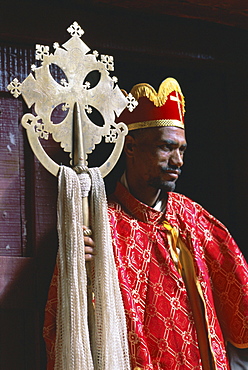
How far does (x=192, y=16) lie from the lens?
2.57 meters

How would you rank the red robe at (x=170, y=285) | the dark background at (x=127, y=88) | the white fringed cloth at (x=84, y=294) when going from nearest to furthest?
1. the white fringed cloth at (x=84, y=294)
2. the red robe at (x=170, y=285)
3. the dark background at (x=127, y=88)

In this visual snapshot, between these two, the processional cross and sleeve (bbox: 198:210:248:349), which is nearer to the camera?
the processional cross

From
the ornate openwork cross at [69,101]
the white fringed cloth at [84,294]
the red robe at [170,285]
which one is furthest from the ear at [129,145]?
the white fringed cloth at [84,294]

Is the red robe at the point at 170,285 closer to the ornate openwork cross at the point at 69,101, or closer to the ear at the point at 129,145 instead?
the ear at the point at 129,145

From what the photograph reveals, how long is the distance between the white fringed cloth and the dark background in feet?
1.25

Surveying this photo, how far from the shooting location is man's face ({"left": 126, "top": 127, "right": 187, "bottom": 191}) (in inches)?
92.0

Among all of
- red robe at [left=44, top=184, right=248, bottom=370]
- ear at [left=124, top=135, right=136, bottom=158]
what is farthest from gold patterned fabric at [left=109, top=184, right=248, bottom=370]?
ear at [left=124, top=135, right=136, bottom=158]

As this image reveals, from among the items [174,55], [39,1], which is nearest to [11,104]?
[39,1]

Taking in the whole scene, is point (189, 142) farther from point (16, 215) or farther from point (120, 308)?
point (120, 308)

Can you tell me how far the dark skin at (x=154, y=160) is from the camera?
92.0 inches

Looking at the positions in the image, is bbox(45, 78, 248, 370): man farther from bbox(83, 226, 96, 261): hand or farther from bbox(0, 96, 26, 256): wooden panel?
bbox(0, 96, 26, 256): wooden panel

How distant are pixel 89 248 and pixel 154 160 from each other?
0.45 meters

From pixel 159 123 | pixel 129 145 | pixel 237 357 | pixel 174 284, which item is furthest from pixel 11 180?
pixel 237 357

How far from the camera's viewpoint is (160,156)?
2.34 metres
